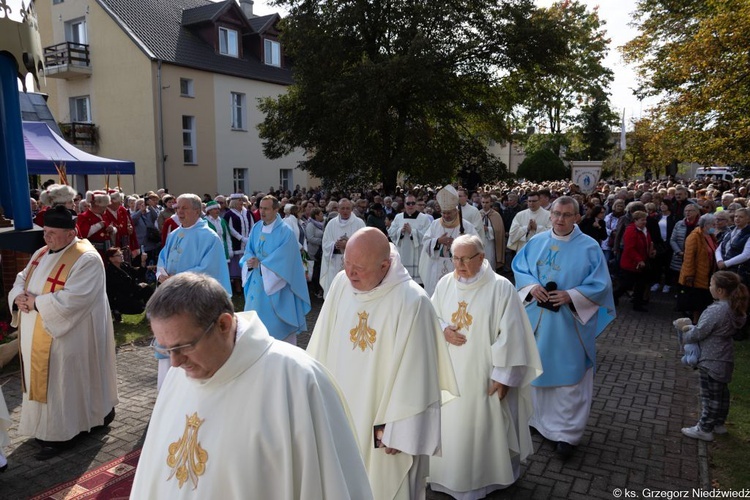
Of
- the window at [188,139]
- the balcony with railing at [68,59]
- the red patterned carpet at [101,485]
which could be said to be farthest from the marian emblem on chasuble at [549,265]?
the balcony with railing at [68,59]

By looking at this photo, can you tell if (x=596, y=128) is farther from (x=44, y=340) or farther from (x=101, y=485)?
(x=101, y=485)

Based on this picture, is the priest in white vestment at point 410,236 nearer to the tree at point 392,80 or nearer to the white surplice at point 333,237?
the white surplice at point 333,237

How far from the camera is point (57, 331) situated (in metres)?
5.14

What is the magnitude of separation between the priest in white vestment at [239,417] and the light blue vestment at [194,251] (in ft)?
14.1

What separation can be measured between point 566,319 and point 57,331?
4.50m

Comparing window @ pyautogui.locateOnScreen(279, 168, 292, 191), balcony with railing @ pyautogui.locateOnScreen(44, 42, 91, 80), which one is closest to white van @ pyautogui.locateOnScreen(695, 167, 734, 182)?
window @ pyautogui.locateOnScreen(279, 168, 292, 191)

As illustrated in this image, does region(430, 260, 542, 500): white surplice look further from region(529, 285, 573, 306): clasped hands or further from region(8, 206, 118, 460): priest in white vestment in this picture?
region(8, 206, 118, 460): priest in white vestment

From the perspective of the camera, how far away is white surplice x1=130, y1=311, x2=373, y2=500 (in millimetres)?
2035

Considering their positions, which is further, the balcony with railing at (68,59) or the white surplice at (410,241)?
the balcony with railing at (68,59)

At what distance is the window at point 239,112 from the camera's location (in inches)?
1067

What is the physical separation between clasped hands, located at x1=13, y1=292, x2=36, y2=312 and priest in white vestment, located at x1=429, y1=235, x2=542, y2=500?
3.65 meters

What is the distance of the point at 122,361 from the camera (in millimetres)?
7750

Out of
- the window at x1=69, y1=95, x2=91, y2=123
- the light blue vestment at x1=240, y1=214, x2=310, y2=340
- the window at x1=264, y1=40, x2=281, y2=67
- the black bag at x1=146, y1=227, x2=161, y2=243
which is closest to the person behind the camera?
the light blue vestment at x1=240, y1=214, x2=310, y2=340

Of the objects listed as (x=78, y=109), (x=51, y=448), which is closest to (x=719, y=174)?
(x=78, y=109)
